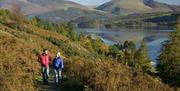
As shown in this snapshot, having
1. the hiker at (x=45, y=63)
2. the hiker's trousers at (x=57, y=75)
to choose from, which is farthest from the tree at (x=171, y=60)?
the hiker at (x=45, y=63)

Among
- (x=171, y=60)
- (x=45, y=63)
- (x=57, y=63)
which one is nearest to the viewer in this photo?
(x=45, y=63)

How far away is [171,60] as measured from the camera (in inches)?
2135

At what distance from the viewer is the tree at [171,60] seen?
51816 millimetres

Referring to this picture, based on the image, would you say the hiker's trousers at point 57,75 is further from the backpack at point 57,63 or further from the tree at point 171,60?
the tree at point 171,60

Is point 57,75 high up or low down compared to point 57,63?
down

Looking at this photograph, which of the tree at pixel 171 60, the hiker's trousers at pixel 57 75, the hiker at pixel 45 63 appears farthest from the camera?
the tree at pixel 171 60

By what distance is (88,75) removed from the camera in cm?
1380

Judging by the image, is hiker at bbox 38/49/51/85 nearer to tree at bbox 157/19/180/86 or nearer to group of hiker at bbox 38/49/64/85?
group of hiker at bbox 38/49/64/85

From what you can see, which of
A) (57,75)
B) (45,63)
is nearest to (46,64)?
(45,63)

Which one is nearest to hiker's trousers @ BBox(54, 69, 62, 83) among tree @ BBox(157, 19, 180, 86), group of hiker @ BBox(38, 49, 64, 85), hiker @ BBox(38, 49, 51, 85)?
group of hiker @ BBox(38, 49, 64, 85)

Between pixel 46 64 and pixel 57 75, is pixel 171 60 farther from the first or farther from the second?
pixel 46 64

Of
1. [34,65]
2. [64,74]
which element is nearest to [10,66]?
[34,65]

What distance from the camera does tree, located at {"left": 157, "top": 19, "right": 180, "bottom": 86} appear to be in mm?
51816

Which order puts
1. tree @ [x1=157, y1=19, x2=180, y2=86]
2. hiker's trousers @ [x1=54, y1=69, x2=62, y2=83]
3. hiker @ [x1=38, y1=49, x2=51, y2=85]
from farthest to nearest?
tree @ [x1=157, y1=19, x2=180, y2=86] < hiker's trousers @ [x1=54, y1=69, x2=62, y2=83] < hiker @ [x1=38, y1=49, x2=51, y2=85]
